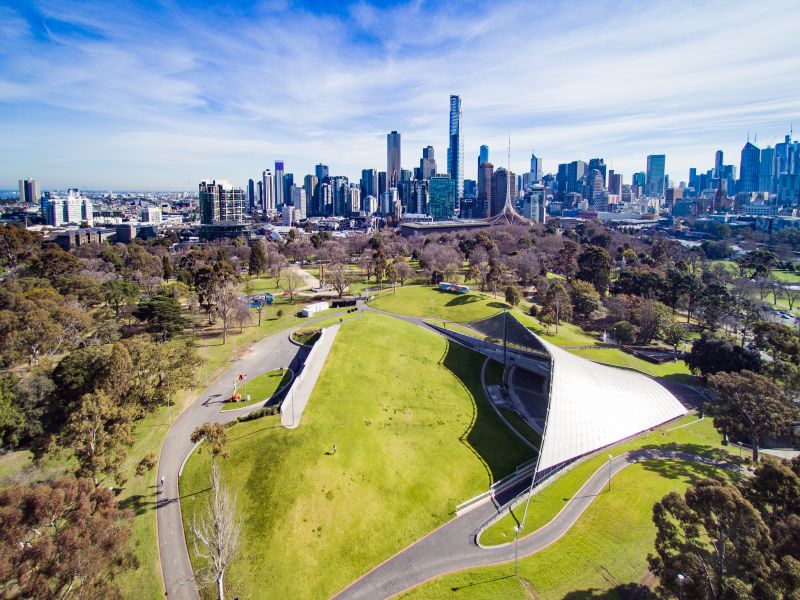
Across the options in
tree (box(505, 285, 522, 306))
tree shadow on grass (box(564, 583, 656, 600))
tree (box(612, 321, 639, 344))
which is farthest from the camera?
tree (box(505, 285, 522, 306))

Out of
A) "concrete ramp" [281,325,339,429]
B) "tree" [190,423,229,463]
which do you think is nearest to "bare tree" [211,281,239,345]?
"concrete ramp" [281,325,339,429]

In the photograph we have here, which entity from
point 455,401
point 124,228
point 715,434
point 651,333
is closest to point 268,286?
point 455,401

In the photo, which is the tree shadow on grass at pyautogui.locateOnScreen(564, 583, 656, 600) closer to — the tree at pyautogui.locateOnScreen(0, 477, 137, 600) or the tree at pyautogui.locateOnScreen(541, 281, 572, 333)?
the tree at pyautogui.locateOnScreen(0, 477, 137, 600)

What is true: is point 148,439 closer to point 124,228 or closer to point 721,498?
point 721,498

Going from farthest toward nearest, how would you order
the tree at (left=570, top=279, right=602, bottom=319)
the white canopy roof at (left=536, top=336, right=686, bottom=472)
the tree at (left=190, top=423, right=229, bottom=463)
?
the tree at (left=570, top=279, right=602, bottom=319) < the white canopy roof at (left=536, top=336, right=686, bottom=472) < the tree at (left=190, top=423, right=229, bottom=463)

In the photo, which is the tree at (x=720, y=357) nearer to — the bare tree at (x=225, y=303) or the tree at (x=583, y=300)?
the tree at (x=583, y=300)

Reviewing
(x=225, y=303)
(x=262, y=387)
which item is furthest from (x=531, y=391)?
(x=225, y=303)

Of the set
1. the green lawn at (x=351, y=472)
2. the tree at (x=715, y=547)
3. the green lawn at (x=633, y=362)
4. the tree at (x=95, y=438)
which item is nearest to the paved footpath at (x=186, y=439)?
the green lawn at (x=351, y=472)

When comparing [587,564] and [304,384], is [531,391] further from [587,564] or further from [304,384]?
[304,384]
